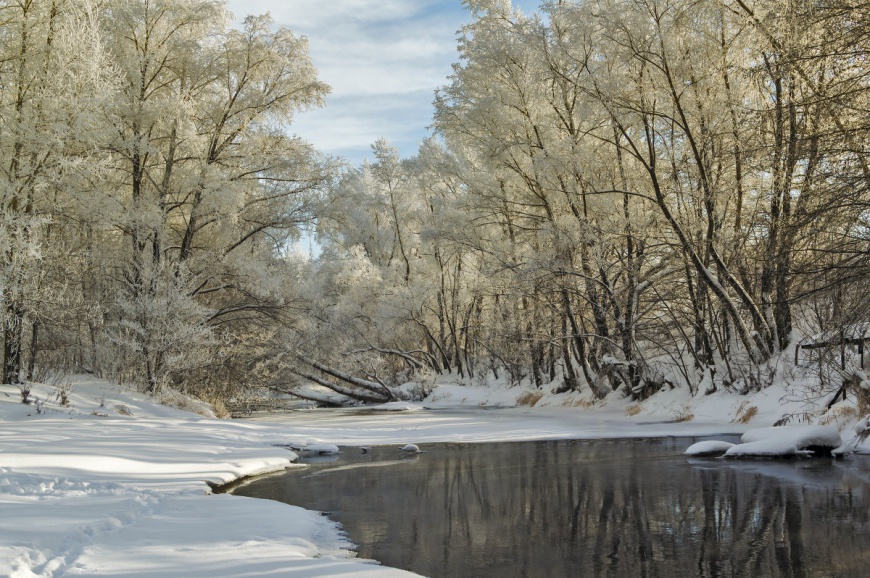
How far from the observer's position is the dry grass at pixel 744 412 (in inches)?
582

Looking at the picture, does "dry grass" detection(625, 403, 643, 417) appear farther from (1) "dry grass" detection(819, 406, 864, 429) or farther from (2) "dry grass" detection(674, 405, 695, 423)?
(1) "dry grass" detection(819, 406, 864, 429)

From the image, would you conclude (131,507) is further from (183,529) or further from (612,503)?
(612,503)

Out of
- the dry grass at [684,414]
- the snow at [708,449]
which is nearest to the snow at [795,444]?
the snow at [708,449]

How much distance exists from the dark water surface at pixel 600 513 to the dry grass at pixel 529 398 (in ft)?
47.2

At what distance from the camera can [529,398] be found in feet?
86.1

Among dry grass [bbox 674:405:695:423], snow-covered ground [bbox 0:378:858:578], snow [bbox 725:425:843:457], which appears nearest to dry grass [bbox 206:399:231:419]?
snow-covered ground [bbox 0:378:858:578]

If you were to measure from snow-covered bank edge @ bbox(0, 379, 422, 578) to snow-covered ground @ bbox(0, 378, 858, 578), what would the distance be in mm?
15

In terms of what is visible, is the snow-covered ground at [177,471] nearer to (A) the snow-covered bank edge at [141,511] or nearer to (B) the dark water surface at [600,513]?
(A) the snow-covered bank edge at [141,511]

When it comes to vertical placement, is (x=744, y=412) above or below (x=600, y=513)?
above

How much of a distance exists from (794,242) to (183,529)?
27.6ft

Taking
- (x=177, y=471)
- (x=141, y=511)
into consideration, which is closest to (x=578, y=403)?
(x=177, y=471)

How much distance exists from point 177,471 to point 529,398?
18.9 metres

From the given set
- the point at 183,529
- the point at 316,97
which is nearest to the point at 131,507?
the point at 183,529

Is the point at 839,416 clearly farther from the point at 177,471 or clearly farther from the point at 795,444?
the point at 177,471
